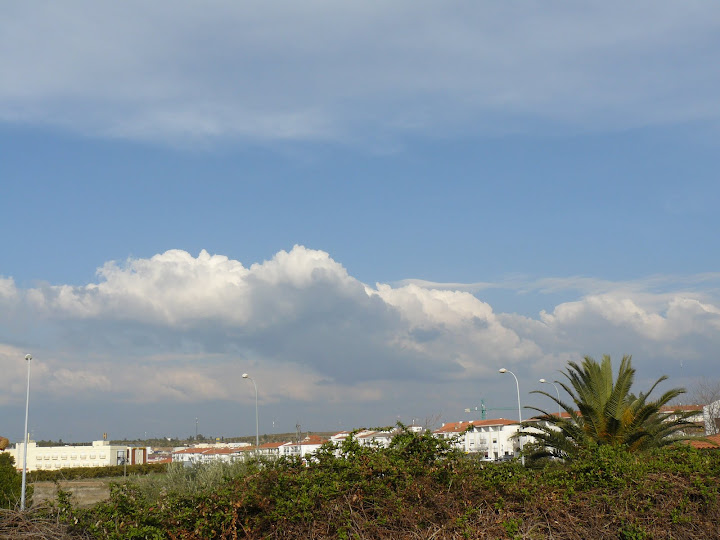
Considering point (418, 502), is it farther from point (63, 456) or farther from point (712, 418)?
point (63, 456)

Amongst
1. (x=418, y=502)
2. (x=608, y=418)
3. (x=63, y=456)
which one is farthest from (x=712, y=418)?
(x=63, y=456)

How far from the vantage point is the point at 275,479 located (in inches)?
224

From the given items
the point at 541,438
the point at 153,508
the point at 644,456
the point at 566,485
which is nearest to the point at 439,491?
the point at 566,485

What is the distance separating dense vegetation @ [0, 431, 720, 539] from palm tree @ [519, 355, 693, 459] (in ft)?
29.3

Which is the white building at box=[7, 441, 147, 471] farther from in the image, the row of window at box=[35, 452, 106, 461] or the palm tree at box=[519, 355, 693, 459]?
the palm tree at box=[519, 355, 693, 459]

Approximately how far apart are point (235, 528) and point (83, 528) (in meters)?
1.14

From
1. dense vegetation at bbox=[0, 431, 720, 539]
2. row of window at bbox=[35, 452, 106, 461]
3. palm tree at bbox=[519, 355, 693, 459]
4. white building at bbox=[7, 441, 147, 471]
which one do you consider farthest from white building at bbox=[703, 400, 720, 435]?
row of window at bbox=[35, 452, 106, 461]

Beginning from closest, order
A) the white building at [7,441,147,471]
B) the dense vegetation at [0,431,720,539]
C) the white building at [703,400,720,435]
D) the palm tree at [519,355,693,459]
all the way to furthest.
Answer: the dense vegetation at [0,431,720,539], the palm tree at [519,355,693,459], the white building at [703,400,720,435], the white building at [7,441,147,471]

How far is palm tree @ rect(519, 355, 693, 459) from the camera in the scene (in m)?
15.6

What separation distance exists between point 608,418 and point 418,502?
11.7m

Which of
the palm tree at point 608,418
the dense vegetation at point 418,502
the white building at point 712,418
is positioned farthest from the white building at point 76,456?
the dense vegetation at point 418,502

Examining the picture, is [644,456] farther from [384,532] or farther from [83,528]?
[83,528]

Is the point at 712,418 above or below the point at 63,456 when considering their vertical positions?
above

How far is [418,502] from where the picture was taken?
5.68m
